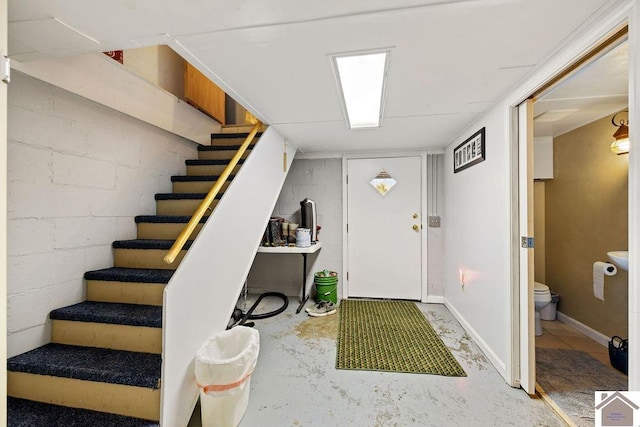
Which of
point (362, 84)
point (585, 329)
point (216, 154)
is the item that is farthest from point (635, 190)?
point (216, 154)

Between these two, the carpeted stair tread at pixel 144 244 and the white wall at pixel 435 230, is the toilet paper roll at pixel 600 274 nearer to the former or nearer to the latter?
the white wall at pixel 435 230

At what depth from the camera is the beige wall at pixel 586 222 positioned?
86.8 inches

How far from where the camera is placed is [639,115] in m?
0.91

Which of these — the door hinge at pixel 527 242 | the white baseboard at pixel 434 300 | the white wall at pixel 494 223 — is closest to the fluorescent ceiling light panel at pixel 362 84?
the white wall at pixel 494 223

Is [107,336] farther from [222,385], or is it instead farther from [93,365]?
[222,385]

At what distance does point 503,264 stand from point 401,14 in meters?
1.73

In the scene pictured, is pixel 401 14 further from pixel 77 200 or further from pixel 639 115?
pixel 77 200

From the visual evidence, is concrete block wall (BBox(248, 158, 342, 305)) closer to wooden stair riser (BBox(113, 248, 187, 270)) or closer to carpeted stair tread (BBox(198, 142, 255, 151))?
carpeted stair tread (BBox(198, 142, 255, 151))

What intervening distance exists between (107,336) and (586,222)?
4142 mm

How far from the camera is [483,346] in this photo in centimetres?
217

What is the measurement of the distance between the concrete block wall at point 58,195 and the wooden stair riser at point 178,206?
23 centimetres

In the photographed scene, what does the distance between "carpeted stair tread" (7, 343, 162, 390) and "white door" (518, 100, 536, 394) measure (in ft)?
7.34

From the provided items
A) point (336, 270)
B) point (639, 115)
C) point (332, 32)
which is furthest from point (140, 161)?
point (639, 115)

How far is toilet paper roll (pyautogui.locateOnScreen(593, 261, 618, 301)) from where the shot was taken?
2.09m
